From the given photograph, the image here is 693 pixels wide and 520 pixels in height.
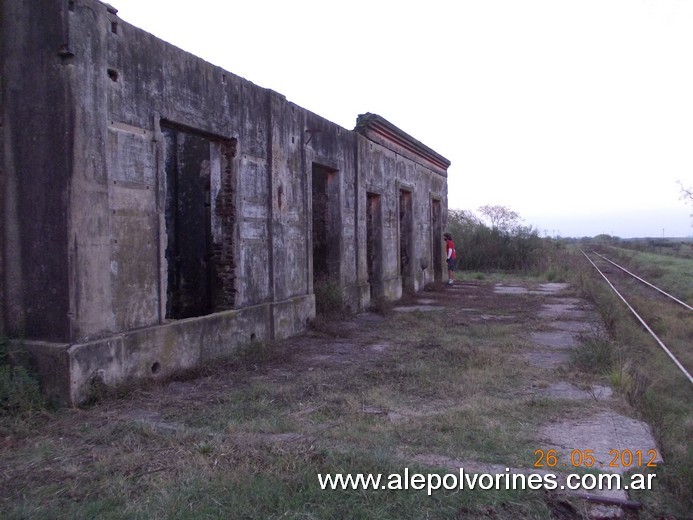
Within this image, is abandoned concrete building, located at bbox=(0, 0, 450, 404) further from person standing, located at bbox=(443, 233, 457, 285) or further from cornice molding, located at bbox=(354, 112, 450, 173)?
person standing, located at bbox=(443, 233, 457, 285)

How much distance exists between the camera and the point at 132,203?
21.1 ft

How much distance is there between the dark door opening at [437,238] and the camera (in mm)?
21250

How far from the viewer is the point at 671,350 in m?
11.0

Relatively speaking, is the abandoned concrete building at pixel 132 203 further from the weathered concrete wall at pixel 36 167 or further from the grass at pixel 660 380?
the grass at pixel 660 380

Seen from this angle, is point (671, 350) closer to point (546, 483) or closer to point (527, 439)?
point (527, 439)

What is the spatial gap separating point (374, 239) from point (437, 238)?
7.08m

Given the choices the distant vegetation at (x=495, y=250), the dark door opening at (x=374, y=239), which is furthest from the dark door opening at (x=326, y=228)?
the distant vegetation at (x=495, y=250)

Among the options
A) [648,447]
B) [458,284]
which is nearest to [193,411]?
[648,447]

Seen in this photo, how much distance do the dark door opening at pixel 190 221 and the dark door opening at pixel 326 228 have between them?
3.55 m

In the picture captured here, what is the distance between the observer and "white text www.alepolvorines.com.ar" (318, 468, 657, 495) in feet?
A: 12.3

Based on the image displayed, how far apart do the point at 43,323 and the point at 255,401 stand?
2.07 m

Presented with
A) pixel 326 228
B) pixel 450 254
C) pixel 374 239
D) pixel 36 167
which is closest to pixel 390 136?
pixel 374 239

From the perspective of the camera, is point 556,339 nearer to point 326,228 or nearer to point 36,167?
point 326,228

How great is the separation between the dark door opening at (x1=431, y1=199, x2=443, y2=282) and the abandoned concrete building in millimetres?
11202
